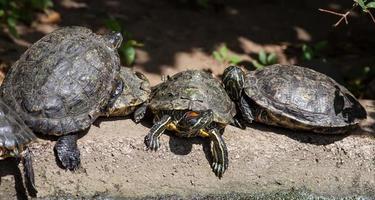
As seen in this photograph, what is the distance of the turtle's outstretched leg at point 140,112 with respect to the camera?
5555 mm

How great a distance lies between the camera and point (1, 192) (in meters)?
4.98

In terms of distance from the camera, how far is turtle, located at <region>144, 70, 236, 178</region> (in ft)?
17.3

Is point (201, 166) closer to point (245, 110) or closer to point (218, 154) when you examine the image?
point (218, 154)

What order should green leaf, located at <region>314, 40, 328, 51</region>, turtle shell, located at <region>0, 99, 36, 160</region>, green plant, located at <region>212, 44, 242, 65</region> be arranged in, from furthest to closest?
1. green leaf, located at <region>314, 40, 328, 51</region>
2. green plant, located at <region>212, 44, 242, 65</region>
3. turtle shell, located at <region>0, 99, 36, 160</region>

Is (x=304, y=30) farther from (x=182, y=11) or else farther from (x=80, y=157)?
(x=80, y=157)

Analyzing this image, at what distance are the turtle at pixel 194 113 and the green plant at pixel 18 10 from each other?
2.47 metres

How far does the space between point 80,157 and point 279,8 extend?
15.4 feet

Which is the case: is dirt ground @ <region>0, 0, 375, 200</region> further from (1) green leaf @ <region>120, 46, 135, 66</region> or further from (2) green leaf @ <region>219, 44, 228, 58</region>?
(2) green leaf @ <region>219, 44, 228, 58</region>

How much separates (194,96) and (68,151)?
45.2 inches

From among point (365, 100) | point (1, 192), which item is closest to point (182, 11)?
point (365, 100)

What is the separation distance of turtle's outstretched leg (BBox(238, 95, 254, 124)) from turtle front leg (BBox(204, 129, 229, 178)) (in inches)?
17.6

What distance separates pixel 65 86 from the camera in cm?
506

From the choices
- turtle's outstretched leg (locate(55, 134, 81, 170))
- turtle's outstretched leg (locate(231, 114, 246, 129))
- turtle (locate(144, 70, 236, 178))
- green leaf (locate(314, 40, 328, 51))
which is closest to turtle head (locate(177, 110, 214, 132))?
turtle (locate(144, 70, 236, 178))

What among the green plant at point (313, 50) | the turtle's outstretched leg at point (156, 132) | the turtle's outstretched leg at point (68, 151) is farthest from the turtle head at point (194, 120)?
the green plant at point (313, 50)
